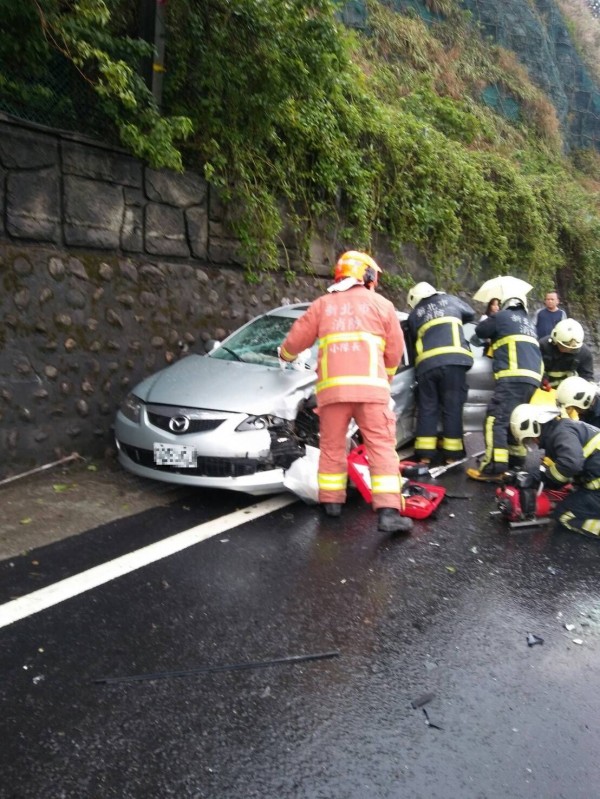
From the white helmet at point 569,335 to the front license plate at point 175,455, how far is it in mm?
4061

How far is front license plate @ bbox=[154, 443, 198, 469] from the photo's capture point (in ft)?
17.1

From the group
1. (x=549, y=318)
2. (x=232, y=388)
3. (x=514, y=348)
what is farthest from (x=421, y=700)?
(x=549, y=318)

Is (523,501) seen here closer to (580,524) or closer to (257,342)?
(580,524)

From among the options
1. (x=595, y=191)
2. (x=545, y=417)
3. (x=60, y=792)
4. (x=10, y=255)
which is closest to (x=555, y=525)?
(x=545, y=417)

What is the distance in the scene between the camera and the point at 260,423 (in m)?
5.30

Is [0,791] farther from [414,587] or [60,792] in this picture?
[414,587]

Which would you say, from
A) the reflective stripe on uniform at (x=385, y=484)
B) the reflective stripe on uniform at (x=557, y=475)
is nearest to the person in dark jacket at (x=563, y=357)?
the reflective stripe on uniform at (x=557, y=475)

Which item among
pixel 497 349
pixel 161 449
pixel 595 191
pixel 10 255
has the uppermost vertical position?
pixel 595 191

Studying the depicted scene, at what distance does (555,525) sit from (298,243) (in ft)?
17.0

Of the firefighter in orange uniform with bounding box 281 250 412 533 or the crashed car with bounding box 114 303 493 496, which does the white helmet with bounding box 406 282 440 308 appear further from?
the firefighter in orange uniform with bounding box 281 250 412 533

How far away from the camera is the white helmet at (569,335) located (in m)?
7.11

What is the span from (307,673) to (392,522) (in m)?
1.98

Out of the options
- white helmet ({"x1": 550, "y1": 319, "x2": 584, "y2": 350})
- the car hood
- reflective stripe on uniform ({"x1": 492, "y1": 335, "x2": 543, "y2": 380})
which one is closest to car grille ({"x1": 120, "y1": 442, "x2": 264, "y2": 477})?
the car hood

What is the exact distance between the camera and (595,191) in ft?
78.2
